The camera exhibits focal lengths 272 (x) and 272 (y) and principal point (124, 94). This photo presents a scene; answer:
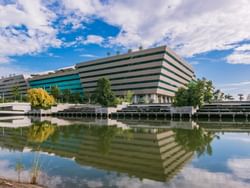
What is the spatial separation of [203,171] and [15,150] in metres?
12.6

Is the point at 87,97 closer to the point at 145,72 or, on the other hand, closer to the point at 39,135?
the point at 145,72

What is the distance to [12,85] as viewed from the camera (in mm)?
169625

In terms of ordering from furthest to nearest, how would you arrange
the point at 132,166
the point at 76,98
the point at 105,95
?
the point at 76,98 < the point at 105,95 < the point at 132,166

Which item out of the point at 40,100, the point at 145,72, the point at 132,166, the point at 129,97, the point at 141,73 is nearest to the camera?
the point at 132,166

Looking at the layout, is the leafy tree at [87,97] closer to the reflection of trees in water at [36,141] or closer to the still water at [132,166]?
the reflection of trees in water at [36,141]

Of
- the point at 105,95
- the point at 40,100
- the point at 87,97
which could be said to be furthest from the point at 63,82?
the point at 105,95

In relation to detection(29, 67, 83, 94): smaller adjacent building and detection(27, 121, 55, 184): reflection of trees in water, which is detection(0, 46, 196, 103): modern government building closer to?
detection(29, 67, 83, 94): smaller adjacent building

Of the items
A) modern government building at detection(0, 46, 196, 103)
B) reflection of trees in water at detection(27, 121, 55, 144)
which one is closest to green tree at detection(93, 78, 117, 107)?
modern government building at detection(0, 46, 196, 103)

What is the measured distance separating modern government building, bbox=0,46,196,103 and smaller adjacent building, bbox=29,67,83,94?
1.57 ft

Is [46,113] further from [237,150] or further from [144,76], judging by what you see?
[237,150]

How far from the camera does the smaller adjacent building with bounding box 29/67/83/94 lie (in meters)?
132

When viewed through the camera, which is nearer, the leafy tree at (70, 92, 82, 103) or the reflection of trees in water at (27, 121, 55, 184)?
the reflection of trees in water at (27, 121, 55, 184)

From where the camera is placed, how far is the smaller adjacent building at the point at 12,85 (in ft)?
522

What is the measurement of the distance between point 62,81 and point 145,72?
5638cm
